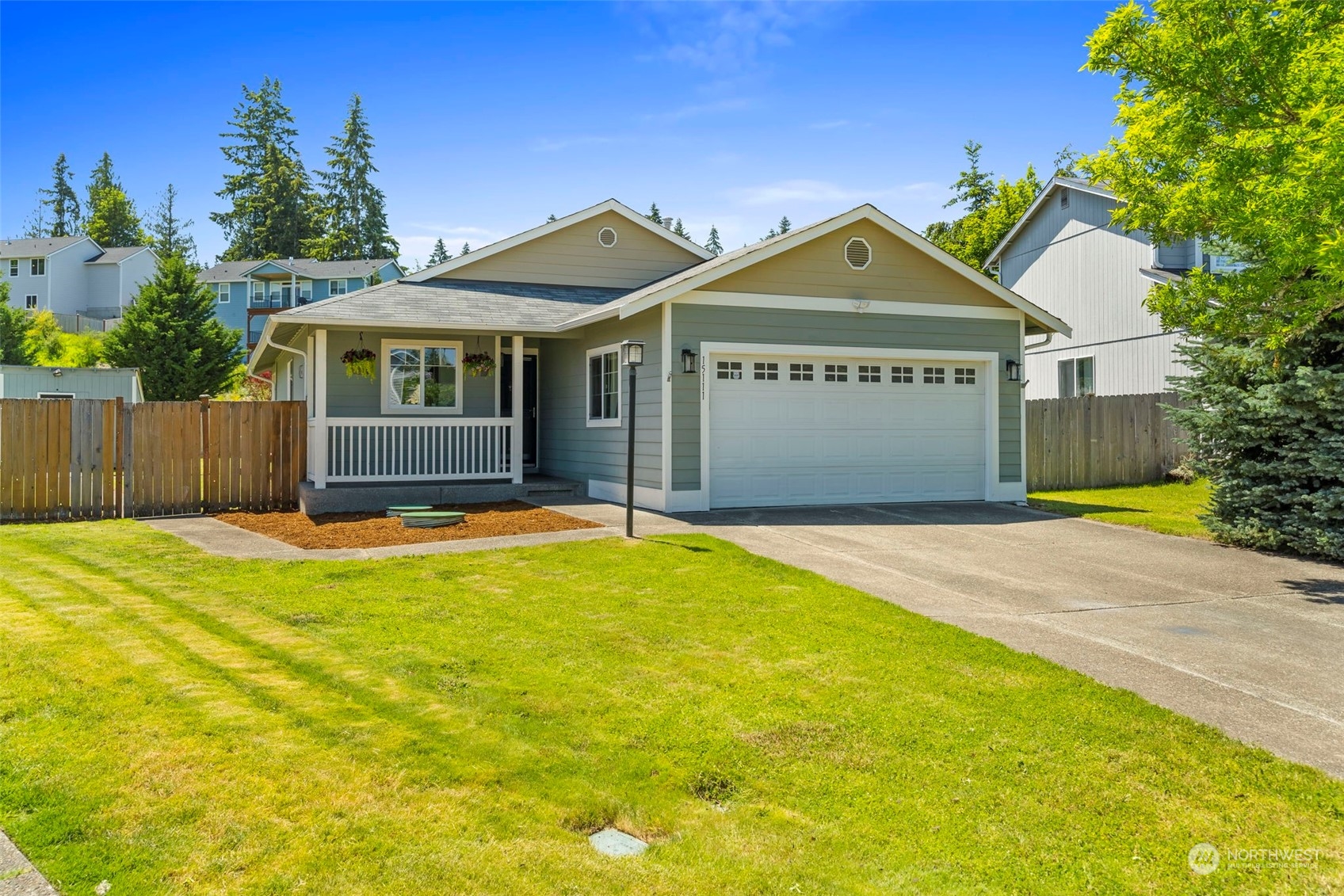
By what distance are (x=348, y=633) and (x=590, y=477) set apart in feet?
27.7

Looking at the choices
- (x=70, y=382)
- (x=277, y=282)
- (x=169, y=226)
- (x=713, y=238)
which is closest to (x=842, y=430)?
(x=70, y=382)

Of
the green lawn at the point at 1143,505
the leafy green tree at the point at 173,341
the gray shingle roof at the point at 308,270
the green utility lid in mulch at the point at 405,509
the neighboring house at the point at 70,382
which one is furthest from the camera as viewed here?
the gray shingle roof at the point at 308,270

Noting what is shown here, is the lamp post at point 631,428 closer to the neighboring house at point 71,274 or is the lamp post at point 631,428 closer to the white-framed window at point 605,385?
the white-framed window at point 605,385

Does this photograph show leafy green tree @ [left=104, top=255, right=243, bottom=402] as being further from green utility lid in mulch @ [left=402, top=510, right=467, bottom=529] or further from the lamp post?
the lamp post

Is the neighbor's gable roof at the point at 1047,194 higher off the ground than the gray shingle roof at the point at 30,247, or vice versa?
the gray shingle roof at the point at 30,247

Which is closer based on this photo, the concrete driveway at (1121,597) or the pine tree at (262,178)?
the concrete driveway at (1121,597)

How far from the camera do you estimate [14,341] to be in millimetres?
36969

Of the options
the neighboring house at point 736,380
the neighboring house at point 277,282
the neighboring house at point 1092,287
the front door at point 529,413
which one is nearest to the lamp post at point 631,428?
the neighboring house at point 736,380

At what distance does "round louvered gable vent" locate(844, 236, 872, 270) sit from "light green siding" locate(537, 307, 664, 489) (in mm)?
3055

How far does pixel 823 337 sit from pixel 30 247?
5604 cm

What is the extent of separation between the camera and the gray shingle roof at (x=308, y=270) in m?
45.5

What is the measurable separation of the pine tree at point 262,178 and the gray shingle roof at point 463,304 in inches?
1916

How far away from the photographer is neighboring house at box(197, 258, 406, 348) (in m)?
45.4

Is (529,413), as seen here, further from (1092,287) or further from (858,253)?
(1092,287)
